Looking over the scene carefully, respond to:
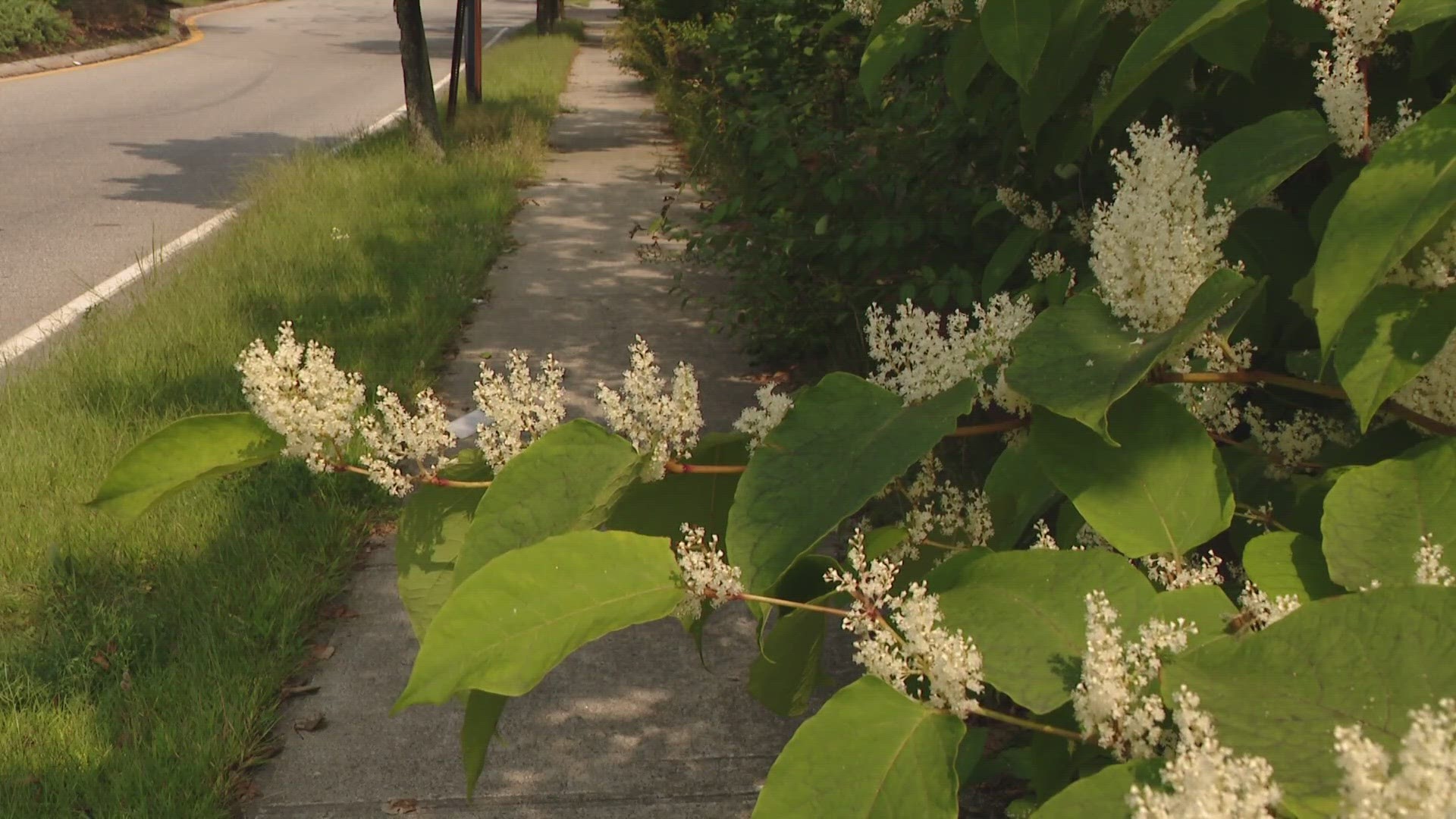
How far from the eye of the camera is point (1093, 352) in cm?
97

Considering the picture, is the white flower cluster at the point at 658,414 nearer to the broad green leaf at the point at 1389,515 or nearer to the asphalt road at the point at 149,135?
the broad green leaf at the point at 1389,515

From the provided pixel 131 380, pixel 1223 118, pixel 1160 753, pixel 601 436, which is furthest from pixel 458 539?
pixel 131 380

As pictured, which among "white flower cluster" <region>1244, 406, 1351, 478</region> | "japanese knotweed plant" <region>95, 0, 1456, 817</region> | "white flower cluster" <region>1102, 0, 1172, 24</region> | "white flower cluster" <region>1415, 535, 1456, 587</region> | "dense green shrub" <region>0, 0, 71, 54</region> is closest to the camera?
"japanese knotweed plant" <region>95, 0, 1456, 817</region>

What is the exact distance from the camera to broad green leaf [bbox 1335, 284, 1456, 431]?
93 cm

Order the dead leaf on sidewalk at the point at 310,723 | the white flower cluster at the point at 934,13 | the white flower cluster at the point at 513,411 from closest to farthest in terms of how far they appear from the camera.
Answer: the white flower cluster at the point at 513,411, the white flower cluster at the point at 934,13, the dead leaf on sidewalk at the point at 310,723

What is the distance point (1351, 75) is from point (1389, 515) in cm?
41

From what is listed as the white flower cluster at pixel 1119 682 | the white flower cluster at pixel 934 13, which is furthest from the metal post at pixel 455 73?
the white flower cluster at pixel 1119 682

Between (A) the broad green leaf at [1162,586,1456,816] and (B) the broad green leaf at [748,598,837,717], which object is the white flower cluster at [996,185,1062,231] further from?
(A) the broad green leaf at [1162,586,1456,816]

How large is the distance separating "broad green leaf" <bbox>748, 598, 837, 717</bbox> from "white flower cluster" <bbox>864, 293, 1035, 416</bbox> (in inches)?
8.6

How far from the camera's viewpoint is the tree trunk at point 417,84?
12008 mm

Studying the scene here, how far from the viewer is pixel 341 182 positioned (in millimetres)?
10461

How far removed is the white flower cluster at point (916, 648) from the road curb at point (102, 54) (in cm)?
2287

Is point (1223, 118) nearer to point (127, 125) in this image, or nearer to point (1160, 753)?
point (1160, 753)

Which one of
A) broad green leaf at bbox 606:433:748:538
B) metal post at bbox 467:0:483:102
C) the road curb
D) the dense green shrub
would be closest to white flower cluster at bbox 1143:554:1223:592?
broad green leaf at bbox 606:433:748:538
